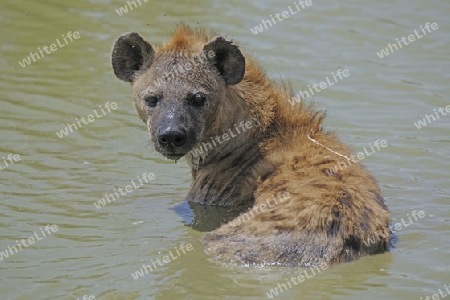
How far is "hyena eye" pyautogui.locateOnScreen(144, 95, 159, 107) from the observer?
9086 mm

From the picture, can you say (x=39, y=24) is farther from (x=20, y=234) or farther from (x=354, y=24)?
(x=20, y=234)

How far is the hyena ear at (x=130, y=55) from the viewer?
9414 millimetres

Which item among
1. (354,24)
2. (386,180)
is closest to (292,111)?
(386,180)

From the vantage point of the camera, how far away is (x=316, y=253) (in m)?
7.66

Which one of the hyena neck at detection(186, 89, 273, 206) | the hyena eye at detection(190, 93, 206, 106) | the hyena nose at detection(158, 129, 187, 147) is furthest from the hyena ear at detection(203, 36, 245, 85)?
the hyena nose at detection(158, 129, 187, 147)

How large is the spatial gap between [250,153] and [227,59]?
103 cm

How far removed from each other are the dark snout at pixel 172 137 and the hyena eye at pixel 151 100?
0.47 m

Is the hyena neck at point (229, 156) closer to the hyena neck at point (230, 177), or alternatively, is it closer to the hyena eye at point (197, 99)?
the hyena neck at point (230, 177)

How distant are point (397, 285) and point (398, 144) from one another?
450cm


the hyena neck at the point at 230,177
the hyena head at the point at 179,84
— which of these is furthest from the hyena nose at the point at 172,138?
the hyena neck at the point at 230,177

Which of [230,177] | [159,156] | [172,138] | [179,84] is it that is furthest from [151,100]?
[159,156]

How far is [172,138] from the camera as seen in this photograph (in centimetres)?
875

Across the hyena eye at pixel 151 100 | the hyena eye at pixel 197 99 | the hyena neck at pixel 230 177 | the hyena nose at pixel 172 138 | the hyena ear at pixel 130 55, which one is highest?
the hyena ear at pixel 130 55

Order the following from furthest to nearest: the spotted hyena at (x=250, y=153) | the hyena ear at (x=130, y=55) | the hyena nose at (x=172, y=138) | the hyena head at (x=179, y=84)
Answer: the hyena ear at (x=130, y=55) < the hyena head at (x=179, y=84) < the hyena nose at (x=172, y=138) < the spotted hyena at (x=250, y=153)
